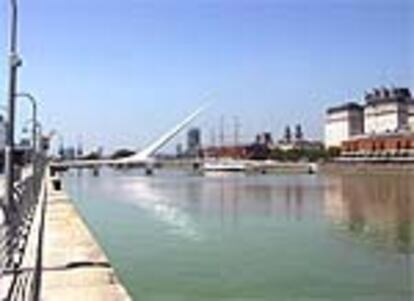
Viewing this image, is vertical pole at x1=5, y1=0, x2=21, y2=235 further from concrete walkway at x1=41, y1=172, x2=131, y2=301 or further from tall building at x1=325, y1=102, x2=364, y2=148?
tall building at x1=325, y1=102, x2=364, y2=148

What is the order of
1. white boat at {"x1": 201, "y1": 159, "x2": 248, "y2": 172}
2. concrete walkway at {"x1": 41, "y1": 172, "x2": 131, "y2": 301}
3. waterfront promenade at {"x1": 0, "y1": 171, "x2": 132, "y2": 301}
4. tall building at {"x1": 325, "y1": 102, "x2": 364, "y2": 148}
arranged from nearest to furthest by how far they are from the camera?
waterfront promenade at {"x1": 0, "y1": 171, "x2": 132, "y2": 301}, concrete walkway at {"x1": 41, "y1": 172, "x2": 131, "y2": 301}, white boat at {"x1": 201, "y1": 159, "x2": 248, "y2": 172}, tall building at {"x1": 325, "y1": 102, "x2": 364, "y2": 148}

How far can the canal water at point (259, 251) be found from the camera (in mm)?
17312

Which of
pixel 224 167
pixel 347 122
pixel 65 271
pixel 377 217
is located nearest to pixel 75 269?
pixel 65 271

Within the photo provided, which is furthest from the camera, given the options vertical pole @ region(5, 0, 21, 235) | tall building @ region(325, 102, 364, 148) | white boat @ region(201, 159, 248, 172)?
tall building @ region(325, 102, 364, 148)

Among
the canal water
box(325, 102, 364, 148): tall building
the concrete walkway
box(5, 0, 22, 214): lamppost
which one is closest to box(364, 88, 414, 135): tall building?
box(325, 102, 364, 148): tall building

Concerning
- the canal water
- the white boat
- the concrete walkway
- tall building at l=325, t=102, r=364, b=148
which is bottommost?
the canal water

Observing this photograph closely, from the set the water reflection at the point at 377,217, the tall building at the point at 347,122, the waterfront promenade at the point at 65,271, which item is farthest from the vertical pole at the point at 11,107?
the tall building at the point at 347,122

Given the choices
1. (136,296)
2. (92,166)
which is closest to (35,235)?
(136,296)

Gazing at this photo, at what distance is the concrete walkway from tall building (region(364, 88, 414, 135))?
15127 centimetres

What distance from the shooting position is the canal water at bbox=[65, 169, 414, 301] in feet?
56.8

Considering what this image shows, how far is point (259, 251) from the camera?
24750mm

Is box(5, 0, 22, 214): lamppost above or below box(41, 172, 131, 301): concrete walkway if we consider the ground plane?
above

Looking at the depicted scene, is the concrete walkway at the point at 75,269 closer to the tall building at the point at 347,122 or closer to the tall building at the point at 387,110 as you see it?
the tall building at the point at 387,110

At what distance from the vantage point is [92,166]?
13438 cm
